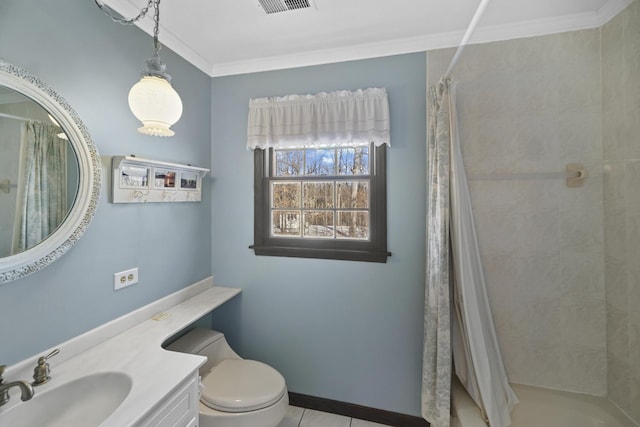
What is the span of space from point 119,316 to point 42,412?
1.61 ft

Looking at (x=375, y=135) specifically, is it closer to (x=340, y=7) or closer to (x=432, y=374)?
(x=340, y=7)

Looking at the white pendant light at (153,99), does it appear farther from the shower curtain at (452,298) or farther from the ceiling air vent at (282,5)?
the shower curtain at (452,298)

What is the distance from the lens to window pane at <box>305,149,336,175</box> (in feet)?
6.39

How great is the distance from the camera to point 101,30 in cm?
132


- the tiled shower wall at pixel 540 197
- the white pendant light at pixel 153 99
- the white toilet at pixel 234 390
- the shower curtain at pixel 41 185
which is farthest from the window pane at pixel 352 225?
the shower curtain at pixel 41 185

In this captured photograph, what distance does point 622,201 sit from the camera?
4.28 ft

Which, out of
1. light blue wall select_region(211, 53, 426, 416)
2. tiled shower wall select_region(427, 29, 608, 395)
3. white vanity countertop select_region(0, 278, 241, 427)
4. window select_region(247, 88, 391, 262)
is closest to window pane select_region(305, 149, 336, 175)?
window select_region(247, 88, 391, 262)

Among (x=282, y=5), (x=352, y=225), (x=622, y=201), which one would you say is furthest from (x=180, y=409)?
(x=622, y=201)

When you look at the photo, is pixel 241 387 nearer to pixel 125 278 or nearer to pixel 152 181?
pixel 125 278

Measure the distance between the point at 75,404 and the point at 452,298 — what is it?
1.75 meters

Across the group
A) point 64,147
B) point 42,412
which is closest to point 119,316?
point 42,412

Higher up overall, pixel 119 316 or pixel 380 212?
pixel 380 212

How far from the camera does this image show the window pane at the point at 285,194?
202 cm

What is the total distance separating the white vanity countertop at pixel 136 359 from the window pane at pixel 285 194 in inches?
33.9
